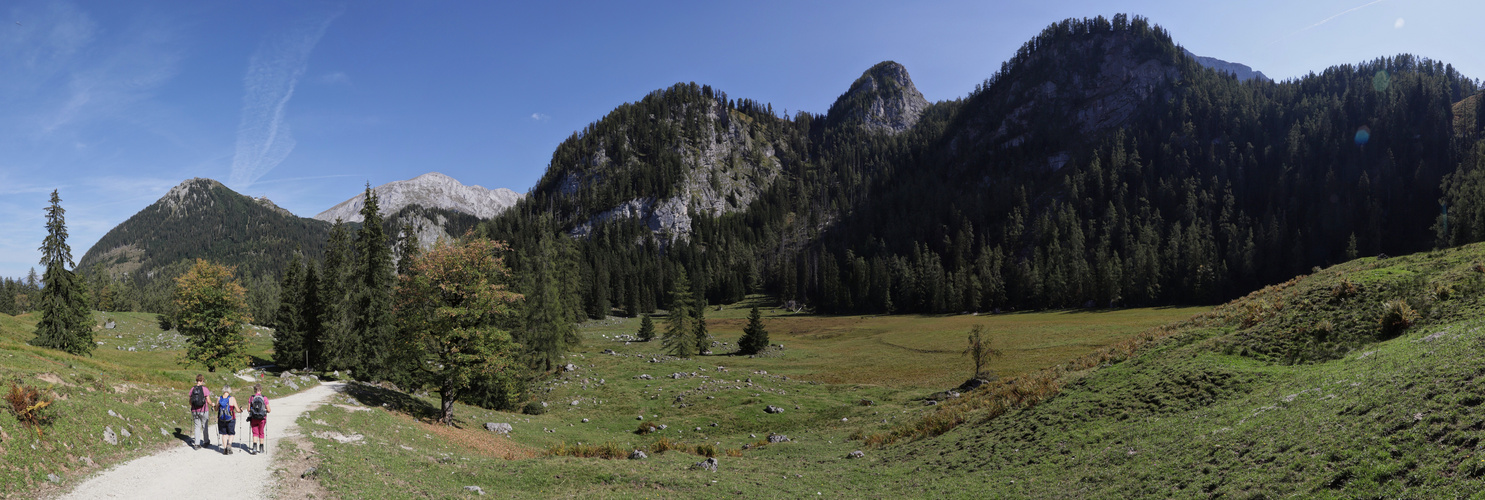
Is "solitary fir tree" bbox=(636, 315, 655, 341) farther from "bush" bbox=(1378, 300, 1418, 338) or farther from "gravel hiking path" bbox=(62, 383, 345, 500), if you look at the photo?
"bush" bbox=(1378, 300, 1418, 338)

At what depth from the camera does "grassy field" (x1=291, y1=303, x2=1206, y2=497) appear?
19797 mm

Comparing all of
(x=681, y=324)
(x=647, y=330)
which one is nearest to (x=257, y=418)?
(x=681, y=324)

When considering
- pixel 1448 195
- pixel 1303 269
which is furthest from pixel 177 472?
pixel 1448 195

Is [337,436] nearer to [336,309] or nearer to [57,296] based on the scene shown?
[336,309]

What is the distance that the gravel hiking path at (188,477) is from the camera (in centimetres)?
1362

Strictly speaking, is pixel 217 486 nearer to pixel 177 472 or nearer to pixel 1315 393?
pixel 177 472

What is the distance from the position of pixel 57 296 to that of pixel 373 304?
32.7m

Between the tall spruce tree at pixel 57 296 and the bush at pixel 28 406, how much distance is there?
5275cm

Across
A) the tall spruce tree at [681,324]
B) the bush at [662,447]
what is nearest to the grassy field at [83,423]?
the bush at [662,447]

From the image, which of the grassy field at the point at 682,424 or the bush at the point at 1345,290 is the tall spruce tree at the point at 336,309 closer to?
the grassy field at the point at 682,424

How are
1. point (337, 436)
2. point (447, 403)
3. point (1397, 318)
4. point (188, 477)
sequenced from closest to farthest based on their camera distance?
point (188, 477) < point (1397, 318) < point (337, 436) < point (447, 403)

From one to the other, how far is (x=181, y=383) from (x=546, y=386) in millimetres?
27034

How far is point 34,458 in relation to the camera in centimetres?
1342

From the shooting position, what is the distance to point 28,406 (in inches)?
568
